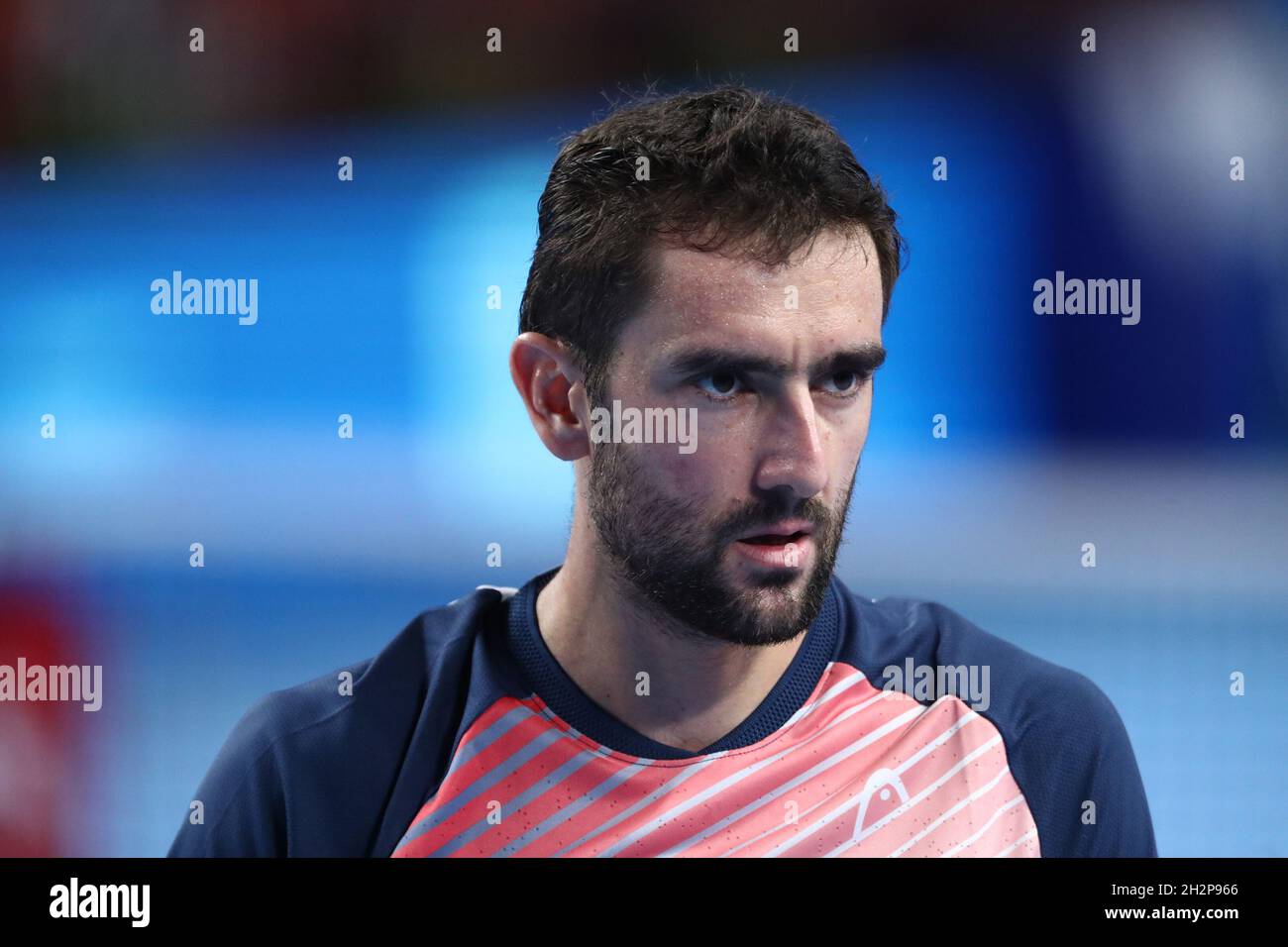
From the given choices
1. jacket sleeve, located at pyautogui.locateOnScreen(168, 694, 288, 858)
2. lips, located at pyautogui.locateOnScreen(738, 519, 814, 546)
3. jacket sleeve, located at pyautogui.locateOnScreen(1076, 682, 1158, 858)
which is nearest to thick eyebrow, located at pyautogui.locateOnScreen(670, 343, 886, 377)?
lips, located at pyautogui.locateOnScreen(738, 519, 814, 546)

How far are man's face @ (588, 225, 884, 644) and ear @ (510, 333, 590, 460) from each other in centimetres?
7

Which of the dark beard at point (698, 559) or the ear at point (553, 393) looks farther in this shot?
the ear at point (553, 393)

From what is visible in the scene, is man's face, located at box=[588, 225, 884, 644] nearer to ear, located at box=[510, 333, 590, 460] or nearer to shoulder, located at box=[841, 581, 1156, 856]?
ear, located at box=[510, 333, 590, 460]

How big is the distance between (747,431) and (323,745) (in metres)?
1.00

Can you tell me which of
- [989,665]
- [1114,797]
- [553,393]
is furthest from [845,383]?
[1114,797]

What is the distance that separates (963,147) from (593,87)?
0.80 meters

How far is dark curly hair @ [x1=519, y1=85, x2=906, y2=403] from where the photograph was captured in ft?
7.09

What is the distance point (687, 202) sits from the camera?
2180 mm

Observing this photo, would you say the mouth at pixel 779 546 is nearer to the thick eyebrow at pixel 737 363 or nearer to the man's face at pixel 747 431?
the man's face at pixel 747 431

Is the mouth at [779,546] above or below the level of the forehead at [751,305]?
below

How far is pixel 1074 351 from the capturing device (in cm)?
260

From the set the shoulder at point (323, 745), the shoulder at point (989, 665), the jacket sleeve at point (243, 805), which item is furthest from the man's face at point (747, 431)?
the jacket sleeve at point (243, 805)

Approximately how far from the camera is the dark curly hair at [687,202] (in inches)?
85.0
